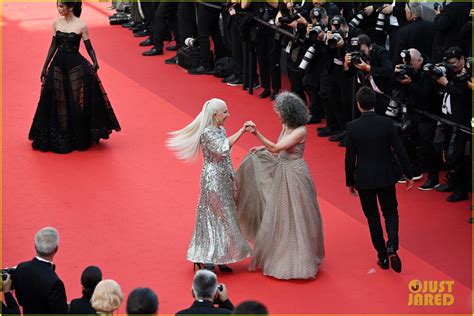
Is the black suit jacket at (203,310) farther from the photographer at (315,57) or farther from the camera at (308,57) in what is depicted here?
the camera at (308,57)

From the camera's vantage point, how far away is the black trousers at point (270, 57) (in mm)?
14547

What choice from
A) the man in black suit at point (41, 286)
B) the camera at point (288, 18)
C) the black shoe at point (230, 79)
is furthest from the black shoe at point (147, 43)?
the man in black suit at point (41, 286)

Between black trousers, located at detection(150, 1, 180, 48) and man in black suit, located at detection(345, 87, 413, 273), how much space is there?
8.24 m

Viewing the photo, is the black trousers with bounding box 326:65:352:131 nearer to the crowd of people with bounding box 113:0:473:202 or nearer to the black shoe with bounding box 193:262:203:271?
the crowd of people with bounding box 113:0:473:202

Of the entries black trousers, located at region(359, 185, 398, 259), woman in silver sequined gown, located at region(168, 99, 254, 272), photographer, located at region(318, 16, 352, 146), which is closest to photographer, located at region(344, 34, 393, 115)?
photographer, located at region(318, 16, 352, 146)

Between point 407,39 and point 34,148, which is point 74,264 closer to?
point 34,148

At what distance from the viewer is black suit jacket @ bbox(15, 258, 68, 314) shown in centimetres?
745

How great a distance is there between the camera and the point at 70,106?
12828 mm

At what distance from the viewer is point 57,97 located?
12.8 metres

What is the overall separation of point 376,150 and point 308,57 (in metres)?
3.95

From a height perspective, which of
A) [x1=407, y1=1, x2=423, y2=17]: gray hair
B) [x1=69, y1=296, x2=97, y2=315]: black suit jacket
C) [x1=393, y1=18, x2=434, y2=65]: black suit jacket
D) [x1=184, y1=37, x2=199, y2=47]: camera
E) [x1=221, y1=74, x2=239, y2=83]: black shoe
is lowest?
[x1=69, y1=296, x2=97, y2=315]: black suit jacket

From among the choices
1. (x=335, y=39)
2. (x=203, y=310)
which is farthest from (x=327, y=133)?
(x=203, y=310)

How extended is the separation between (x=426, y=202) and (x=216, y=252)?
2797mm

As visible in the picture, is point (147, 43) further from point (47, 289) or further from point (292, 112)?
point (47, 289)
